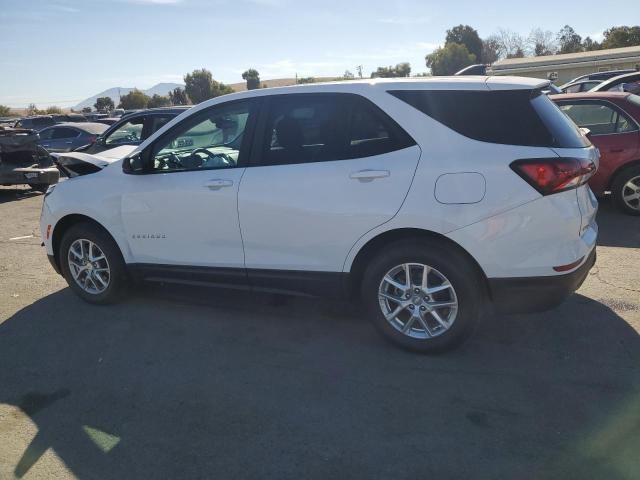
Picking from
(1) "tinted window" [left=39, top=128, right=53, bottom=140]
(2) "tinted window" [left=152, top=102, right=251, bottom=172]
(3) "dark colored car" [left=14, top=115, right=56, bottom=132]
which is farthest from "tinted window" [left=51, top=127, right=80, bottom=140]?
(2) "tinted window" [left=152, top=102, right=251, bottom=172]

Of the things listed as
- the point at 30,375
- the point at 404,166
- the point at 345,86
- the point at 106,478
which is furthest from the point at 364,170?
the point at 30,375

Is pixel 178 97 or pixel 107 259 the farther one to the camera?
pixel 178 97

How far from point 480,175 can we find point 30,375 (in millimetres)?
3381

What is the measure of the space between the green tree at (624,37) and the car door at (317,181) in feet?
216

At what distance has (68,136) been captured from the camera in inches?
621

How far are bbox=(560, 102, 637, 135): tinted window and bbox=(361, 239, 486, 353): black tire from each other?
5.00 meters

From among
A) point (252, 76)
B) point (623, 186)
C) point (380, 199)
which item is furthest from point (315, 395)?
point (252, 76)

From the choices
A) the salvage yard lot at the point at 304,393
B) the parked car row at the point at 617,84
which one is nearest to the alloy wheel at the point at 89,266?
the salvage yard lot at the point at 304,393

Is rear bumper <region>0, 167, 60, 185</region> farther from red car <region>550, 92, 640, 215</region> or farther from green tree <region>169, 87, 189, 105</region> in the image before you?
green tree <region>169, 87, 189, 105</region>

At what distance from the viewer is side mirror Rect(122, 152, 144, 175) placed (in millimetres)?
4547

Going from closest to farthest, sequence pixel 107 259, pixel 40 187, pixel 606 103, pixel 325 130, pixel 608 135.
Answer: pixel 325 130 → pixel 107 259 → pixel 608 135 → pixel 606 103 → pixel 40 187

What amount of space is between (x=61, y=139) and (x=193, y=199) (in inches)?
525

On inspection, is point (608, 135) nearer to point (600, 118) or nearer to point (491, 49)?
point (600, 118)

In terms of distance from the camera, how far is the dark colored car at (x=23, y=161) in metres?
11.6
